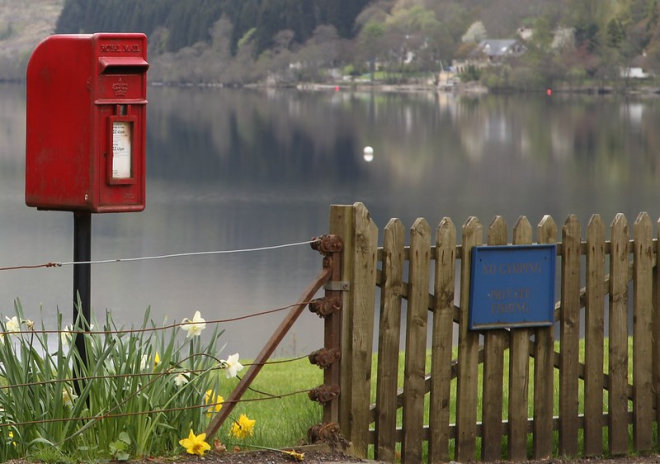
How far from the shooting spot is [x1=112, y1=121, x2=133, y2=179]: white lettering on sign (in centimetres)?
558

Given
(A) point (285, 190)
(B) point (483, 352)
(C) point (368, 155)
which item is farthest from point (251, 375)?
(C) point (368, 155)

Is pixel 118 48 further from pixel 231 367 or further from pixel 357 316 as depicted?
pixel 357 316

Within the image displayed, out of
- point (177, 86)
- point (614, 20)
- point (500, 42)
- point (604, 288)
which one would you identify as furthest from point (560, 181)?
point (177, 86)

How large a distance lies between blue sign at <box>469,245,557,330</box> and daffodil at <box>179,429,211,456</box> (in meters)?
1.58

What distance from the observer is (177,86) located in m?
185

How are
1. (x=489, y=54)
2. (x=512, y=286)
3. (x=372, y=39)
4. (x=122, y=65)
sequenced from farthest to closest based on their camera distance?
(x=372, y=39) < (x=489, y=54) < (x=512, y=286) < (x=122, y=65)

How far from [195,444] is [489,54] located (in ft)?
543

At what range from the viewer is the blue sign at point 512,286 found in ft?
20.0

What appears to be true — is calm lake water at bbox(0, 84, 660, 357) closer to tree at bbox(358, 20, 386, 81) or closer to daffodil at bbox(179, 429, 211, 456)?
daffodil at bbox(179, 429, 211, 456)

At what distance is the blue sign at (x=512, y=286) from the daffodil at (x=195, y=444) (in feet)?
5.18

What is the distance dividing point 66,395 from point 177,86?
183 meters

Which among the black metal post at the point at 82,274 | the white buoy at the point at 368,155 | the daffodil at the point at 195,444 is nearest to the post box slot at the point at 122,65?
the black metal post at the point at 82,274

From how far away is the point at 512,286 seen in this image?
620 cm

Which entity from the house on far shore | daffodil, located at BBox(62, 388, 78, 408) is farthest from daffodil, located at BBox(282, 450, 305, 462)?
the house on far shore
